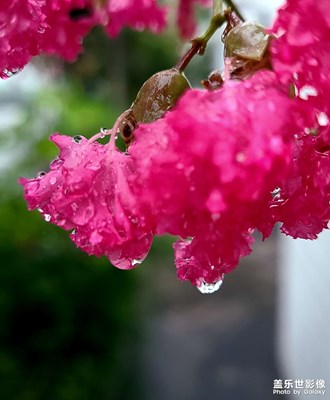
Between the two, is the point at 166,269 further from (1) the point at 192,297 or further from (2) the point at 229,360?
(2) the point at 229,360

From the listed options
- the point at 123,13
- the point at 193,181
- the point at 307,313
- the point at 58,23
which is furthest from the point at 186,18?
the point at 307,313

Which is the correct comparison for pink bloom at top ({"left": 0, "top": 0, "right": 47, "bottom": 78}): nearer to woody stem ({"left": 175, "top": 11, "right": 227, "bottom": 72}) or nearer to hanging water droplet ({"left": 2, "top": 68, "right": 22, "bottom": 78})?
hanging water droplet ({"left": 2, "top": 68, "right": 22, "bottom": 78})

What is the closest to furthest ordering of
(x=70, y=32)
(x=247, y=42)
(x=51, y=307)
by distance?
1. (x=247, y=42)
2. (x=70, y=32)
3. (x=51, y=307)

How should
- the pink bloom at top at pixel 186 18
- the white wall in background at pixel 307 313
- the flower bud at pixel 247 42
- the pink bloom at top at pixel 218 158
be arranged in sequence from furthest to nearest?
1. the white wall in background at pixel 307 313
2. the pink bloom at top at pixel 186 18
3. the flower bud at pixel 247 42
4. the pink bloom at top at pixel 218 158

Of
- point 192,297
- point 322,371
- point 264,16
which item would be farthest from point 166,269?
point 322,371

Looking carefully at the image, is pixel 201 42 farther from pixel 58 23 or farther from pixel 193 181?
pixel 58 23

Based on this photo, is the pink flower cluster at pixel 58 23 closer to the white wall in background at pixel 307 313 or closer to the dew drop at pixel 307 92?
the dew drop at pixel 307 92

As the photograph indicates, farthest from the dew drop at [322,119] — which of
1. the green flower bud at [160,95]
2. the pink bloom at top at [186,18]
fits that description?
the pink bloom at top at [186,18]
